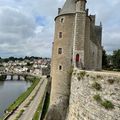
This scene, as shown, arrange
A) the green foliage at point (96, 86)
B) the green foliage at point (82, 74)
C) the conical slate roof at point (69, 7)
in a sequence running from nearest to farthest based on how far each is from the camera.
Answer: the green foliage at point (96, 86) → the green foliage at point (82, 74) → the conical slate roof at point (69, 7)

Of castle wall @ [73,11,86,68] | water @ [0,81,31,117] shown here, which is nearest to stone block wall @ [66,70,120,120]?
castle wall @ [73,11,86,68]

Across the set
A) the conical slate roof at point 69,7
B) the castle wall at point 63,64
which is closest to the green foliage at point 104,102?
the castle wall at point 63,64

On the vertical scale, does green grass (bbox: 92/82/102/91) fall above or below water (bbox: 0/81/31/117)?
above

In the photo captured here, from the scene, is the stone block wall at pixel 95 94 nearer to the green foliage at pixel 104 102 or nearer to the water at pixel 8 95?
the green foliage at pixel 104 102

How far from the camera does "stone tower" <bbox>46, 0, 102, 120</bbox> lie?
2041 centimetres

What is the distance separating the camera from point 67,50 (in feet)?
69.3

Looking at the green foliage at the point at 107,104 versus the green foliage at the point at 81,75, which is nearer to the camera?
the green foliage at the point at 107,104

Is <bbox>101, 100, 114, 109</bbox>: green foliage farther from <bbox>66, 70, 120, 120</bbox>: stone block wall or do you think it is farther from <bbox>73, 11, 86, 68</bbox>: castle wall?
<bbox>73, 11, 86, 68</bbox>: castle wall

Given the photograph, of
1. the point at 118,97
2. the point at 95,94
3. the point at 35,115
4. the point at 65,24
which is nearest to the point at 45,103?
the point at 35,115

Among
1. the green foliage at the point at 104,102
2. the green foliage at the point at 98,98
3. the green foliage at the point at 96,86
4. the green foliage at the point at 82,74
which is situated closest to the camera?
the green foliage at the point at 104,102

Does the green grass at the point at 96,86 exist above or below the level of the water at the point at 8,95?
above

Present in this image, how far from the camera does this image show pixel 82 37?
20391 millimetres

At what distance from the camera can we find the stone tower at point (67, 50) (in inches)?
803

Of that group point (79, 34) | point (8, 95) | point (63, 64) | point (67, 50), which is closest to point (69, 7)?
point (79, 34)
